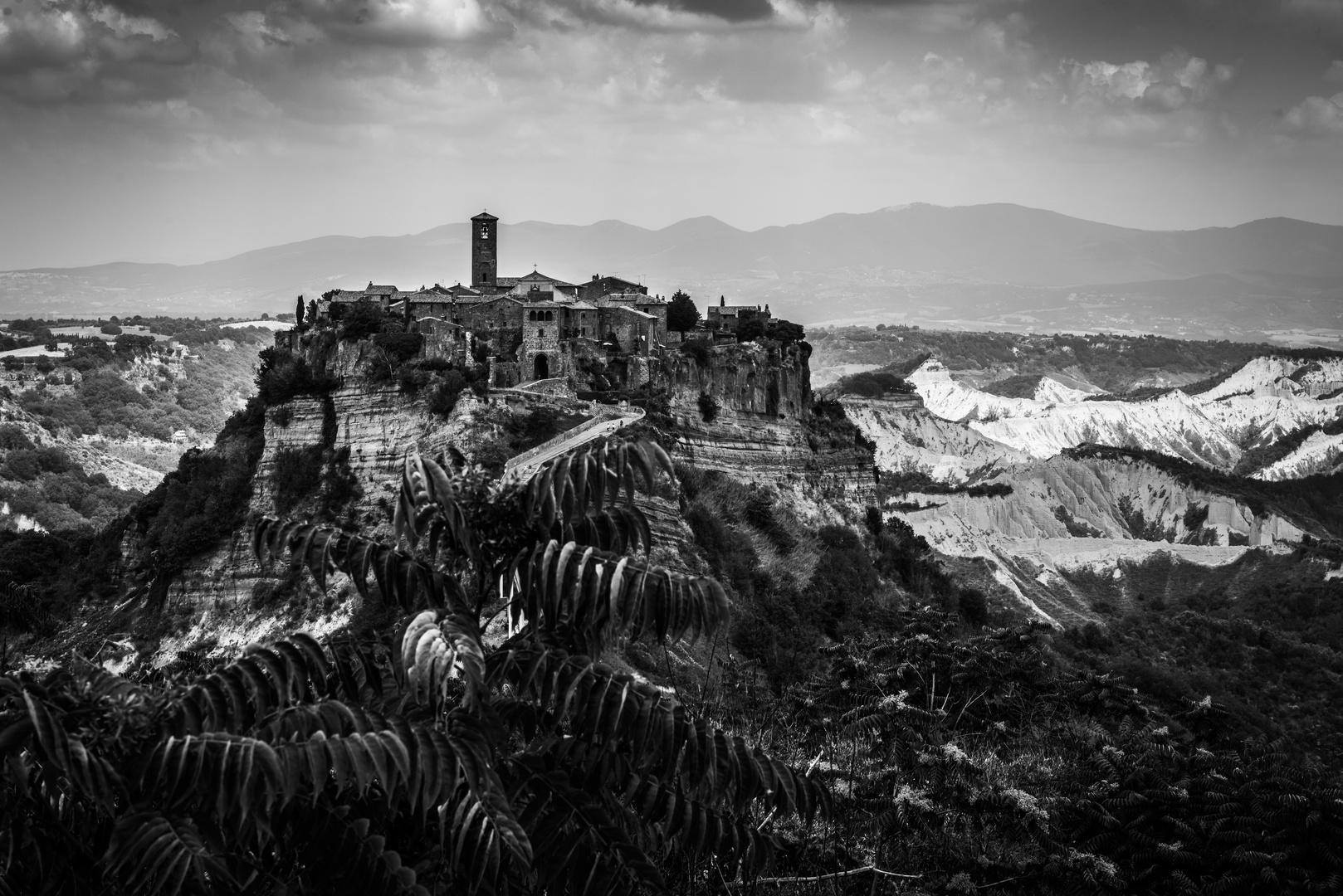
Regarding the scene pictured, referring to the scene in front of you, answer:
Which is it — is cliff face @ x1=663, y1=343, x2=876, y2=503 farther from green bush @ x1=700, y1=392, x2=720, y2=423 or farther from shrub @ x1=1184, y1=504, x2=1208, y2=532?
shrub @ x1=1184, y1=504, x2=1208, y2=532

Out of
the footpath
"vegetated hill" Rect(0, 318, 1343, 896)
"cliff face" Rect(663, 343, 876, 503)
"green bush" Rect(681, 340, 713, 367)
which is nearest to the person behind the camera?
"vegetated hill" Rect(0, 318, 1343, 896)

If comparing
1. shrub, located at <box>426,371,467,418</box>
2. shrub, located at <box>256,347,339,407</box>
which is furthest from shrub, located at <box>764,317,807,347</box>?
shrub, located at <box>256,347,339,407</box>

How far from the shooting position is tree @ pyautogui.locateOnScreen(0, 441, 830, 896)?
611 centimetres

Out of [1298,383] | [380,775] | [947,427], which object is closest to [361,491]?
[380,775]

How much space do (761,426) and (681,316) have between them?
6.70 m

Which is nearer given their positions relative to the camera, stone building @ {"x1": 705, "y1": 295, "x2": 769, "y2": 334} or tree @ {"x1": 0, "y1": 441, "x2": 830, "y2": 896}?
tree @ {"x1": 0, "y1": 441, "x2": 830, "y2": 896}

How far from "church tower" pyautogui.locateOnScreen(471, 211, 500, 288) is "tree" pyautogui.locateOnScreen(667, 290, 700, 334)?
24.5 feet

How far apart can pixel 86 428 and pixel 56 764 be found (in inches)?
4794

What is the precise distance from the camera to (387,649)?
8.59 m

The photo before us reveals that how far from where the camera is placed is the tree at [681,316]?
57184 mm

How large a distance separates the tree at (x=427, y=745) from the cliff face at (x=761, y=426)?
4113 centimetres

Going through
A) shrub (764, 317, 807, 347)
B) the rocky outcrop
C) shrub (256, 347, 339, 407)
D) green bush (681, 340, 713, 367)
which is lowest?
the rocky outcrop

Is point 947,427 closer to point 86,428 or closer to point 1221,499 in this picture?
point 1221,499

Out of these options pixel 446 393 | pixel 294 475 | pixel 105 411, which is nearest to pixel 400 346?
pixel 446 393
